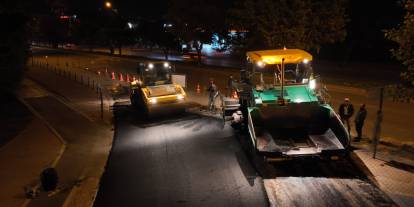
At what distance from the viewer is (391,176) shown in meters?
10.2

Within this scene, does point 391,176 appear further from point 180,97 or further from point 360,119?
point 180,97

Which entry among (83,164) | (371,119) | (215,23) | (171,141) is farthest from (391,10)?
(83,164)

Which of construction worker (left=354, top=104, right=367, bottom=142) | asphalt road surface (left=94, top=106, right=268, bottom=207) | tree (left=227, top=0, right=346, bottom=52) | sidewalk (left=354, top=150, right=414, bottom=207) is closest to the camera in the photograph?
sidewalk (left=354, top=150, right=414, bottom=207)

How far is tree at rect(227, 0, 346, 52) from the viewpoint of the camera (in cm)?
2673

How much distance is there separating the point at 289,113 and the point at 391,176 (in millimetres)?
Result: 3360

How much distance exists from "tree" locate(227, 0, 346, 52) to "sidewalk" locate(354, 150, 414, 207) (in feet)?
52.2

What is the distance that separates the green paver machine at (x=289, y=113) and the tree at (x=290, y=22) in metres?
13.0

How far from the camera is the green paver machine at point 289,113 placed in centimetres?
1096

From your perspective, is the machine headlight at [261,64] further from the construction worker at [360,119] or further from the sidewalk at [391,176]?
the sidewalk at [391,176]

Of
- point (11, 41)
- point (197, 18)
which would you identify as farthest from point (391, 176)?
point (197, 18)

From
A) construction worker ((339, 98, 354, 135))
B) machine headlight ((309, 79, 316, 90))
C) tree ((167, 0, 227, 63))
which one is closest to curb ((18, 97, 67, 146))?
machine headlight ((309, 79, 316, 90))

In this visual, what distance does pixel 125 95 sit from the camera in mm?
25469

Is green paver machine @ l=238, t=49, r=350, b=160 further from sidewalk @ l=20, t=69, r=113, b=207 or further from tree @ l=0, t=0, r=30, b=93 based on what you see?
tree @ l=0, t=0, r=30, b=93

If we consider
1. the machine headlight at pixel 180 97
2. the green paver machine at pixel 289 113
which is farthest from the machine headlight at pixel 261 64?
the machine headlight at pixel 180 97
